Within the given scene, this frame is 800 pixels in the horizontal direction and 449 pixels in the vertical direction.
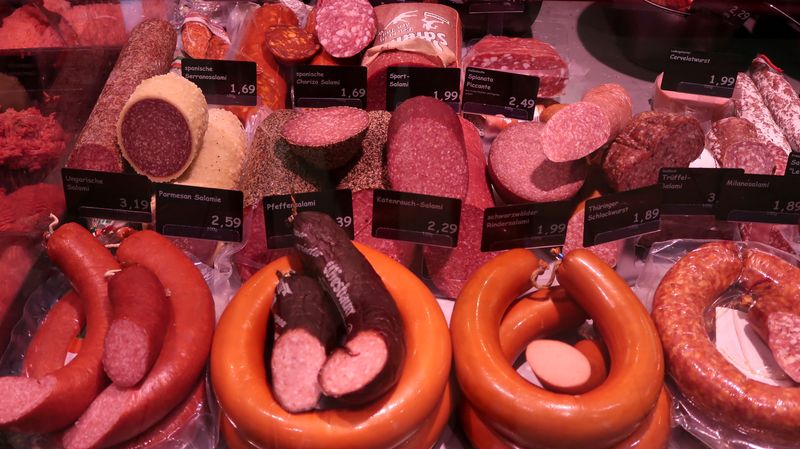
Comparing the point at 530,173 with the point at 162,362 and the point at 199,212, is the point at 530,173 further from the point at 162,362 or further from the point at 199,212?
the point at 162,362

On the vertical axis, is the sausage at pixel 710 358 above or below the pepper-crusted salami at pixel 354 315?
below

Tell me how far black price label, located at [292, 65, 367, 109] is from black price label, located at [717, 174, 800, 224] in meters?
1.41

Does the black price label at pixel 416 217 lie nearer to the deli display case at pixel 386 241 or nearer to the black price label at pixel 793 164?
the deli display case at pixel 386 241

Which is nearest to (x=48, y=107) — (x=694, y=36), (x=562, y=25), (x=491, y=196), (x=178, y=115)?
(x=178, y=115)

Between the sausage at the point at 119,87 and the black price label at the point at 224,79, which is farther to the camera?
the black price label at the point at 224,79

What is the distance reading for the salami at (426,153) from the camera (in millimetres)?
2209

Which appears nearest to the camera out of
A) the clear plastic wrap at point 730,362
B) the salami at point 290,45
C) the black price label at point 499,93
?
the clear plastic wrap at point 730,362

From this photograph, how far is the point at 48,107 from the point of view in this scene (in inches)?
107

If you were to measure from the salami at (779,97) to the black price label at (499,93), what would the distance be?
1.17 metres

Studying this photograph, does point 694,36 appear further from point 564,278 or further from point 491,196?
point 564,278

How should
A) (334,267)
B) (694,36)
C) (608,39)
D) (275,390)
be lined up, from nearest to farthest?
(275,390)
(334,267)
(694,36)
(608,39)

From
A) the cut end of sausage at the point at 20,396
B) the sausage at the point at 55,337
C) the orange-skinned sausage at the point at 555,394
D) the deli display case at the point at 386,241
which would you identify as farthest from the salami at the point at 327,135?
the cut end of sausage at the point at 20,396

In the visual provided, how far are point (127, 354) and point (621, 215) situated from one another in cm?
162

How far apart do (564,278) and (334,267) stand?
745mm
